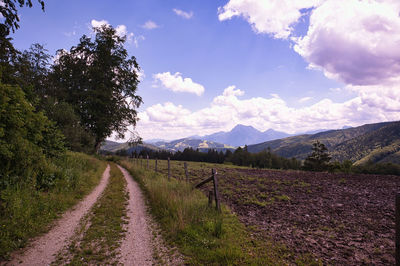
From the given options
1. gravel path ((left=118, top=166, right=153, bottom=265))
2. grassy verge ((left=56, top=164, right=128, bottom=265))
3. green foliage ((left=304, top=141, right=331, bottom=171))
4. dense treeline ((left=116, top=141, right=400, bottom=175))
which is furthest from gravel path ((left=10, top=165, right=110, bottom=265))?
green foliage ((left=304, top=141, right=331, bottom=171))

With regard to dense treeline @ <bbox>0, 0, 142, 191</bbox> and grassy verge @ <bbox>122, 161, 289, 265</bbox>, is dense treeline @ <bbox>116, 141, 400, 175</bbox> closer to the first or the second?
dense treeline @ <bbox>0, 0, 142, 191</bbox>

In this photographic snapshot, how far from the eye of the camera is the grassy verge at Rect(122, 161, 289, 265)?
4395 mm

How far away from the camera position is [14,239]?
4.87 m

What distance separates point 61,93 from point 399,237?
31.9m

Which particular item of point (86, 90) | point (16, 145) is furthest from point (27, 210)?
point (86, 90)

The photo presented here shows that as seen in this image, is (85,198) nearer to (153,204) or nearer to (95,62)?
(153,204)

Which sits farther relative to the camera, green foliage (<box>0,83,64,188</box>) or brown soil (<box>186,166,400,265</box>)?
green foliage (<box>0,83,64,188</box>)

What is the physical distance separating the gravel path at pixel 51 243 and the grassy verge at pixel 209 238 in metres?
2.83

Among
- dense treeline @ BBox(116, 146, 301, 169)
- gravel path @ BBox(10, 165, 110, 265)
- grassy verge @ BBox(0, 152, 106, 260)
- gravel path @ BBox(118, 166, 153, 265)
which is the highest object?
grassy verge @ BBox(0, 152, 106, 260)

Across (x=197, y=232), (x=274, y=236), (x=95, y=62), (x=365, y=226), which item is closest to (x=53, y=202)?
(x=197, y=232)

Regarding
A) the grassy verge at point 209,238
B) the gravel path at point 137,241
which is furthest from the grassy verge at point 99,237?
the grassy verge at point 209,238

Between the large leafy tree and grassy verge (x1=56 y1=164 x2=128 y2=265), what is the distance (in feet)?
72.0

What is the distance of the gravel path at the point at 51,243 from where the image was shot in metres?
4.21

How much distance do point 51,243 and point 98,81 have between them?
1081 inches
